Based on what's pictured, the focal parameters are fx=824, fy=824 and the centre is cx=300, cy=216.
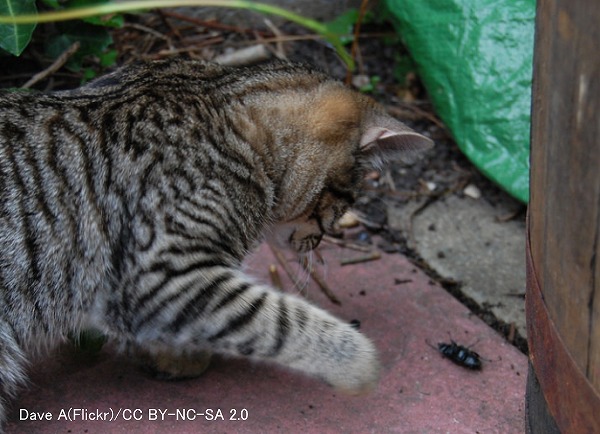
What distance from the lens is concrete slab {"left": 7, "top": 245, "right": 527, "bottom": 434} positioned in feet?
8.54

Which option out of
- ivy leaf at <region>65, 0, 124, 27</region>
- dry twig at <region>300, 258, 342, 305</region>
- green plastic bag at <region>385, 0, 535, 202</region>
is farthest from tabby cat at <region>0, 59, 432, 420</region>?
green plastic bag at <region>385, 0, 535, 202</region>

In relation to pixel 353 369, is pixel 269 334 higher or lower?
higher

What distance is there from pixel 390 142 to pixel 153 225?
89cm

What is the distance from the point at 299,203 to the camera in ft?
9.36

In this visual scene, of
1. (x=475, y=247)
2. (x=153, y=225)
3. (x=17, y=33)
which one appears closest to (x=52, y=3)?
(x=17, y=33)

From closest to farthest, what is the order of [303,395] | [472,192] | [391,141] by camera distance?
[303,395]
[391,141]
[472,192]

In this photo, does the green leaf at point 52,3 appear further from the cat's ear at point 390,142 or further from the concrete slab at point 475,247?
the concrete slab at point 475,247

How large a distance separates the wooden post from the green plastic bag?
5.82 feet

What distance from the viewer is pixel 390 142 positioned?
287 centimetres

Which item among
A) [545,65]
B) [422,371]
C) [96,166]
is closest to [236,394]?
[422,371]

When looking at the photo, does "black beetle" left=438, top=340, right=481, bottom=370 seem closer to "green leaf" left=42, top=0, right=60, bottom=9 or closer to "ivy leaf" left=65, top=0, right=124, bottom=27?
"ivy leaf" left=65, top=0, right=124, bottom=27

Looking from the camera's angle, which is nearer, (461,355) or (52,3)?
(461,355)

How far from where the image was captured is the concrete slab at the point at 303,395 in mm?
2602

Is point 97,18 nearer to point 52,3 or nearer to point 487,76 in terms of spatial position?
point 52,3
